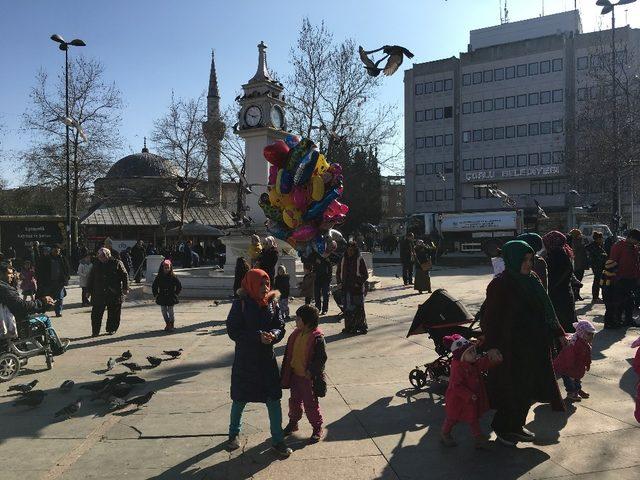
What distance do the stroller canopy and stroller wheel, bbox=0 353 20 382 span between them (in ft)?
16.4

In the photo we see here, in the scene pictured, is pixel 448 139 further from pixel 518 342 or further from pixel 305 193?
pixel 518 342

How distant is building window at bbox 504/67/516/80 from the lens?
184 feet

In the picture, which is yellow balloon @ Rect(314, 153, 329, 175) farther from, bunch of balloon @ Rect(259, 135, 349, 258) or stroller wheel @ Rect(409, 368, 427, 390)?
stroller wheel @ Rect(409, 368, 427, 390)

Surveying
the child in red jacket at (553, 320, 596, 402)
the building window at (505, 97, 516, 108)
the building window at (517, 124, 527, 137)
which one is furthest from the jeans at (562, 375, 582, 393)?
the building window at (505, 97, 516, 108)

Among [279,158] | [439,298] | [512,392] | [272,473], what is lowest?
[272,473]

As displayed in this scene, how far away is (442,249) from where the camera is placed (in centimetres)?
3844

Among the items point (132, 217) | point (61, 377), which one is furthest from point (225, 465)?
point (132, 217)

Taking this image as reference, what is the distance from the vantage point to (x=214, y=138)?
36.3m

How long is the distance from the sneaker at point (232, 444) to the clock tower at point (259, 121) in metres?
12.7

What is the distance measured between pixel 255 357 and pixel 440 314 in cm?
234

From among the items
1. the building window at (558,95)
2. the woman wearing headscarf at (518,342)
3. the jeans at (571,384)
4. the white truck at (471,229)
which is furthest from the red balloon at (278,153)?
the building window at (558,95)

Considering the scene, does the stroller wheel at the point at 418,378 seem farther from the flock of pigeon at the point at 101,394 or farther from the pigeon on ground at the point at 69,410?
the pigeon on ground at the point at 69,410

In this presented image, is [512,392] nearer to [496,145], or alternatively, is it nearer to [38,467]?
[38,467]

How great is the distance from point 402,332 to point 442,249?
29.7 m
